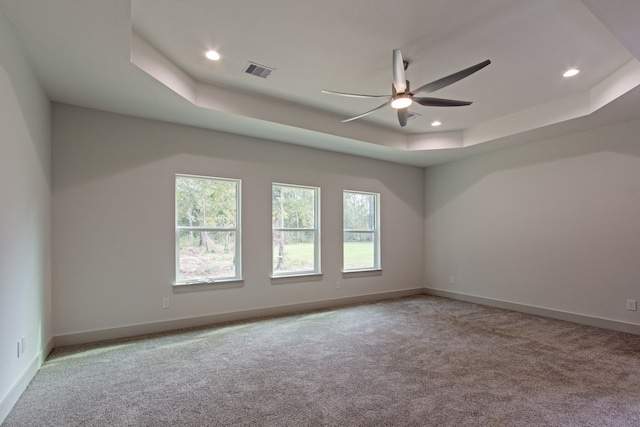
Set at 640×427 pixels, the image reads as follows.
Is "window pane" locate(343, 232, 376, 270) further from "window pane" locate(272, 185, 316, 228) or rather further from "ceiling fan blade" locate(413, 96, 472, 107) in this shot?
"ceiling fan blade" locate(413, 96, 472, 107)

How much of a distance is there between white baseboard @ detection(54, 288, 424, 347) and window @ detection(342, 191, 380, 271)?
22.2 inches

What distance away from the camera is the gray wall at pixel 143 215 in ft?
12.0

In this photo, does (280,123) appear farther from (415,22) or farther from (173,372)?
(173,372)

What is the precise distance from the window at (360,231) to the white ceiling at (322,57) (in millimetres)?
1555

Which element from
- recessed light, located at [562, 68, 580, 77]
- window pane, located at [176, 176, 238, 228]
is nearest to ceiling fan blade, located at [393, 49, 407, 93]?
recessed light, located at [562, 68, 580, 77]

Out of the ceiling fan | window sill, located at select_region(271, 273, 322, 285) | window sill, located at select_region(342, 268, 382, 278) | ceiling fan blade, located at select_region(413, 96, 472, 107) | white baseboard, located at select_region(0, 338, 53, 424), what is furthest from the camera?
window sill, located at select_region(342, 268, 382, 278)

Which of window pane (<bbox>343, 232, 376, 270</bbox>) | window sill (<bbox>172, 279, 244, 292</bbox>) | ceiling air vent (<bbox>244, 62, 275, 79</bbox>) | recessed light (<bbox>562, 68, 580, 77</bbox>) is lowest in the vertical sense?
window sill (<bbox>172, 279, 244, 292</bbox>)

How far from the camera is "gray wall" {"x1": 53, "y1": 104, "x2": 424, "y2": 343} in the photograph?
365 centimetres

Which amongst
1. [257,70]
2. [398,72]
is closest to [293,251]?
[257,70]

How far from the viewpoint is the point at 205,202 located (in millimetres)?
4574

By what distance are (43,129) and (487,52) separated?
4299 millimetres

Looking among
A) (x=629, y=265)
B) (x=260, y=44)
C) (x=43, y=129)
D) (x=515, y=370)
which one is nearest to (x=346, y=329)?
(x=515, y=370)

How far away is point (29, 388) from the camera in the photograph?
8.64 ft

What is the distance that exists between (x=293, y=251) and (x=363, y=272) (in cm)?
144
